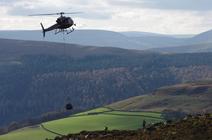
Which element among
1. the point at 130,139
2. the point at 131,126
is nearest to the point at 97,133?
the point at 130,139

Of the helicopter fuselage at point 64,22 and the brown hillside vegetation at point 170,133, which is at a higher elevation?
the helicopter fuselage at point 64,22

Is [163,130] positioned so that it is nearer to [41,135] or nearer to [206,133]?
[206,133]

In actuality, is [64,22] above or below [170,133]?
above

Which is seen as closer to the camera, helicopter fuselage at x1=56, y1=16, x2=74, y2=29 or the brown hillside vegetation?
the brown hillside vegetation

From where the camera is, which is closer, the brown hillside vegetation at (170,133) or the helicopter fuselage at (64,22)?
the brown hillside vegetation at (170,133)

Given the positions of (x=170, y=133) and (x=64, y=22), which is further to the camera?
(x=64, y=22)

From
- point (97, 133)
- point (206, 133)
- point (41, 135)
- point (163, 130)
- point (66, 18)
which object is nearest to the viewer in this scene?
point (206, 133)

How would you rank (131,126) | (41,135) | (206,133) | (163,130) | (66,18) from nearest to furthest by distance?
1. (206,133)
2. (163,130)
3. (66,18)
4. (41,135)
5. (131,126)

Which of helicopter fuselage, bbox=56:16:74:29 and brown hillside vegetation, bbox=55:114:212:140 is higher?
helicopter fuselage, bbox=56:16:74:29
